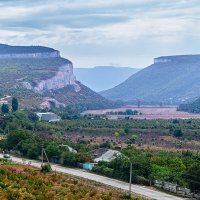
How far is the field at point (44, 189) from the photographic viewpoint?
46688mm

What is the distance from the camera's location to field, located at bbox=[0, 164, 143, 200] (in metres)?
46.7

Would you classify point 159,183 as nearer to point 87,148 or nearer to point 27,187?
point 27,187

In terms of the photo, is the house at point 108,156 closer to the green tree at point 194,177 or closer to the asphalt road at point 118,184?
the asphalt road at point 118,184

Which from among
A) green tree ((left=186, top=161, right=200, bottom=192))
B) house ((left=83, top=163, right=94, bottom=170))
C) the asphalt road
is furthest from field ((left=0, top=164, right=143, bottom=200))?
house ((left=83, top=163, right=94, bottom=170))

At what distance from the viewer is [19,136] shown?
9538 centimetres

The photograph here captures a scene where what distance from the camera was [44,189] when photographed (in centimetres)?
4991

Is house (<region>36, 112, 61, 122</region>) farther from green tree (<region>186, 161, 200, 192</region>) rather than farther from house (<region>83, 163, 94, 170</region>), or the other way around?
green tree (<region>186, 161, 200, 192</region>)

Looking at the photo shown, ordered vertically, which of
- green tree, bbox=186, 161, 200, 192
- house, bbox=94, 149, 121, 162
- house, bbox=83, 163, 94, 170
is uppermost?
green tree, bbox=186, 161, 200, 192

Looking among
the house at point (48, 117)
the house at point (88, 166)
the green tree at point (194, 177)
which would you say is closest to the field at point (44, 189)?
the green tree at point (194, 177)

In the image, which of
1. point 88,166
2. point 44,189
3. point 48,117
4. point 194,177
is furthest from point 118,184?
point 48,117

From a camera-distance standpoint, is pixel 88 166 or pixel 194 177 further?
pixel 88 166

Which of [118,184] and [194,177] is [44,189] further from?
[194,177]

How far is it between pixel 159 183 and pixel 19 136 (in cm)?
3635

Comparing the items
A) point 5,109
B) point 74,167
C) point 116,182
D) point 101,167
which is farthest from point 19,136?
point 5,109
